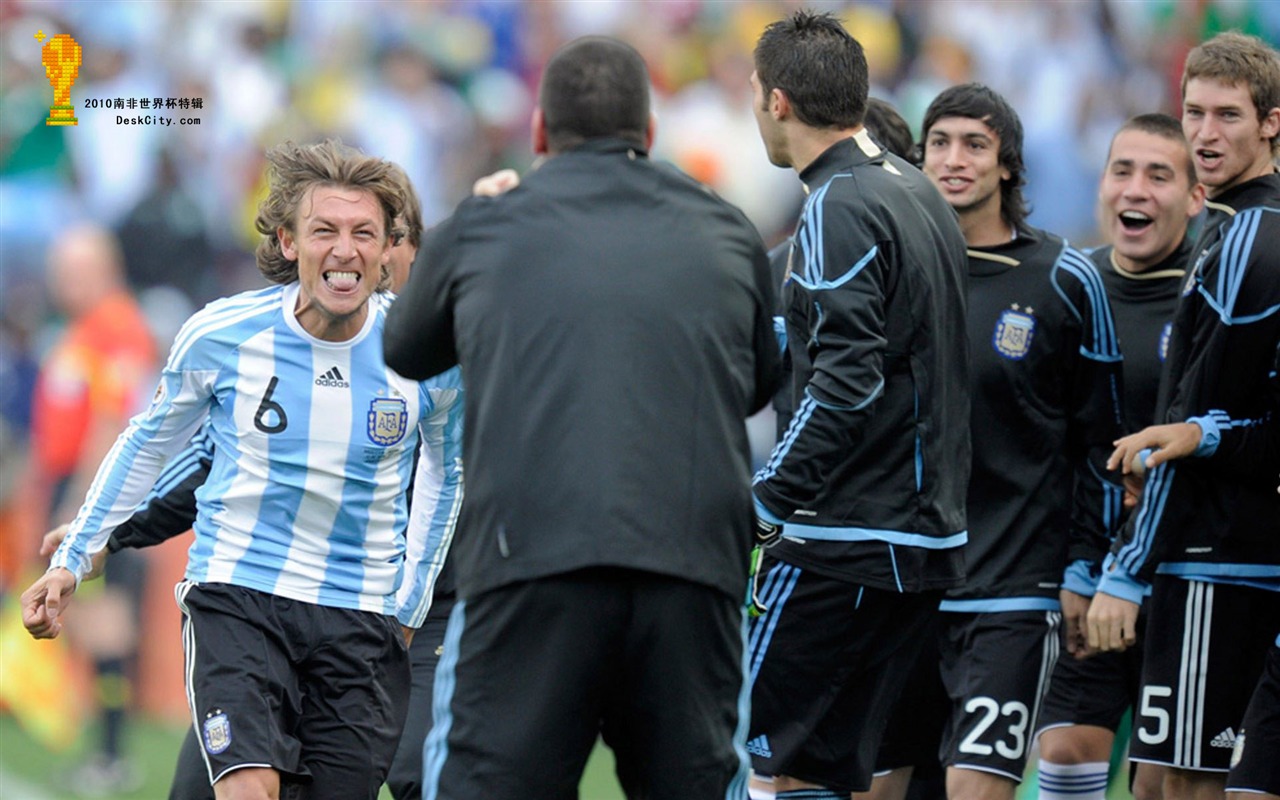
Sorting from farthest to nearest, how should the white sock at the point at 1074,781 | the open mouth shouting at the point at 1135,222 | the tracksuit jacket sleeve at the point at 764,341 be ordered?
the open mouth shouting at the point at 1135,222, the white sock at the point at 1074,781, the tracksuit jacket sleeve at the point at 764,341

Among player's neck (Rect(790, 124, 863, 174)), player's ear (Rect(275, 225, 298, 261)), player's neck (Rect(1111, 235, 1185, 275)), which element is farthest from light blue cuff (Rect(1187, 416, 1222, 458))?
player's ear (Rect(275, 225, 298, 261))

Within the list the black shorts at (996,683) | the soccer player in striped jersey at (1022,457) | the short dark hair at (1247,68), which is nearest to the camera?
the short dark hair at (1247,68)

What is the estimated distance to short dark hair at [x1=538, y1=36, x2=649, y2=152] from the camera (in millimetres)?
4000

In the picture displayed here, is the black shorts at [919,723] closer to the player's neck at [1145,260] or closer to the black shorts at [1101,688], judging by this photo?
the black shorts at [1101,688]

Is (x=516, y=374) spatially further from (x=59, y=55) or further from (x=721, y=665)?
(x=59, y=55)

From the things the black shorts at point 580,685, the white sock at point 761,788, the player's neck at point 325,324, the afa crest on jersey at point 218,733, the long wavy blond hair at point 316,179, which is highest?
the long wavy blond hair at point 316,179

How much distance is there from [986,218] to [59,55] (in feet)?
26.5

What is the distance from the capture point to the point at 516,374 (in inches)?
152

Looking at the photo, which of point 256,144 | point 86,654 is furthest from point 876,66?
point 86,654

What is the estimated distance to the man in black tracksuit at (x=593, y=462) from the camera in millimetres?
3814

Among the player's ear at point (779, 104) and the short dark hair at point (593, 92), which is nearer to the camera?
the short dark hair at point (593, 92)

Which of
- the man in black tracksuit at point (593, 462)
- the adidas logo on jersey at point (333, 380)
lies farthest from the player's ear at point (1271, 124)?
the adidas logo on jersey at point (333, 380)

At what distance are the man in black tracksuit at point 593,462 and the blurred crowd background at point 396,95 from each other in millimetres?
8083

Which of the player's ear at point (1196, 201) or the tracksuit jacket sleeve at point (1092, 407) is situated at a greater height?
the player's ear at point (1196, 201)
